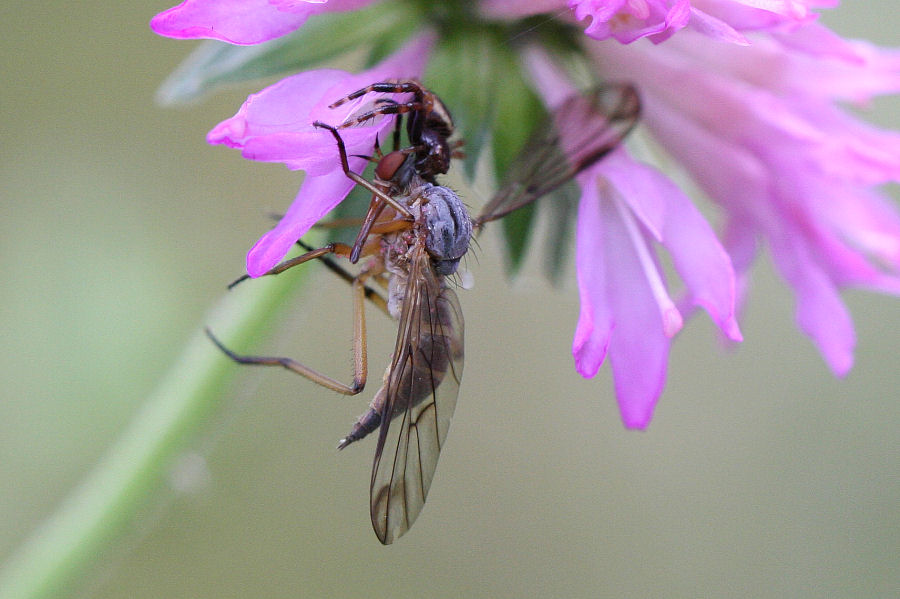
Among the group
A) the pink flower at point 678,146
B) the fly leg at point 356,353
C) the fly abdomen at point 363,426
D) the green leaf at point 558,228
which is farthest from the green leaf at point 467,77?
the fly abdomen at point 363,426

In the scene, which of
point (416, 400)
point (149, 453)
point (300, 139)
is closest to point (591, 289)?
point (416, 400)

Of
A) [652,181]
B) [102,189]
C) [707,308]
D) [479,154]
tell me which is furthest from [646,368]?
[102,189]

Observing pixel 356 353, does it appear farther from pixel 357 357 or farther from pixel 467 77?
pixel 467 77

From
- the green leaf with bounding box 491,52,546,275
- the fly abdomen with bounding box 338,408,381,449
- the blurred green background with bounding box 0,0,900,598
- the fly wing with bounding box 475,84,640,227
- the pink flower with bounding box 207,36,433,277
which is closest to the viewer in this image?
the pink flower with bounding box 207,36,433,277

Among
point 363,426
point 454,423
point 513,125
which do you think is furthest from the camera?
point 454,423

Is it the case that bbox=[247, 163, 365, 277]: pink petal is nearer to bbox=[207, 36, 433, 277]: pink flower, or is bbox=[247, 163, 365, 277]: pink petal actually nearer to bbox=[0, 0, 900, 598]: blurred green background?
bbox=[207, 36, 433, 277]: pink flower

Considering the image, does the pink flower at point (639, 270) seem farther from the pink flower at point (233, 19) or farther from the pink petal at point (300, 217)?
the pink flower at point (233, 19)

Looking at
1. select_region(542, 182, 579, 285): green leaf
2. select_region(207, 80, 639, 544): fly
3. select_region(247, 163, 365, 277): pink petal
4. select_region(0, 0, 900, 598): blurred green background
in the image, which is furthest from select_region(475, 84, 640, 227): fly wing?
select_region(0, 0, 900, 598): blurred green background
